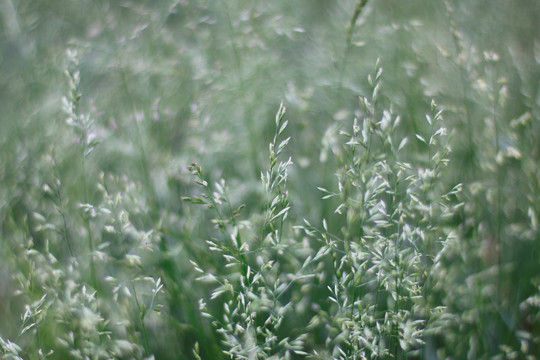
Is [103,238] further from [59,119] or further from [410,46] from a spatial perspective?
[410,46]

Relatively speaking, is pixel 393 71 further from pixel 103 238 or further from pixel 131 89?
pixel 103 238

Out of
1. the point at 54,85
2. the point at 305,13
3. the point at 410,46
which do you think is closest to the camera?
the point at 54,85

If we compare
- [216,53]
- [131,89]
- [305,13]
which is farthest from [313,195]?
[305,13]

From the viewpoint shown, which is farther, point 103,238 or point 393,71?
point 393,71

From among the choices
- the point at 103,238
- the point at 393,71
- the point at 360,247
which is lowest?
the point at 103,238

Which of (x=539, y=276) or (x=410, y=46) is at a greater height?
(x=410, y=46)

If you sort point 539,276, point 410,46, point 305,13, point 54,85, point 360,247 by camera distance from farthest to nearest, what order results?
point 305,13 < point 410,46 < point 54,85 < point 539,276 < point 360,247

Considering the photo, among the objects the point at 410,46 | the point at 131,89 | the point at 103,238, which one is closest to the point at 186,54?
the point at 131,89
